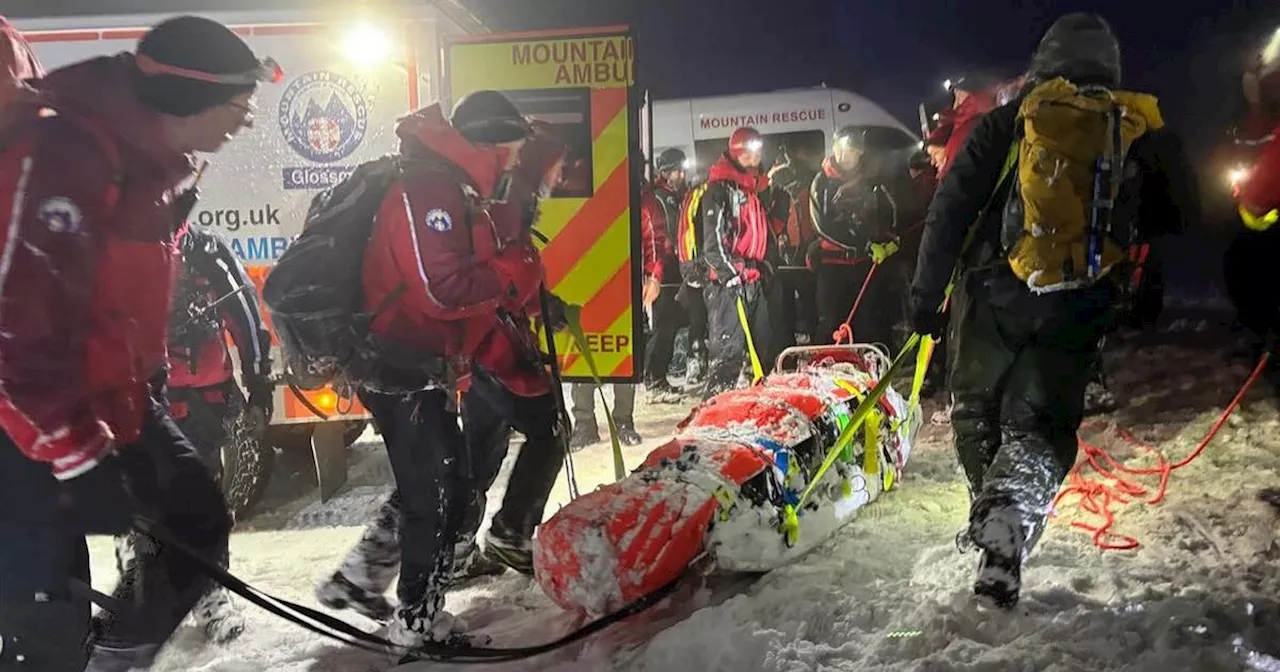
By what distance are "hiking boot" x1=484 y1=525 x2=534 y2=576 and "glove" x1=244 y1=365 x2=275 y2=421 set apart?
90 cm

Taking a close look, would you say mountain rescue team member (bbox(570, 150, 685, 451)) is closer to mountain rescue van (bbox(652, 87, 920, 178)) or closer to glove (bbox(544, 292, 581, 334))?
glove (bbox(544, 292, 581, 334))

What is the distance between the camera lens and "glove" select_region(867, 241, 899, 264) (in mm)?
5450

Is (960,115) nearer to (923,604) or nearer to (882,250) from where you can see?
(923,604)

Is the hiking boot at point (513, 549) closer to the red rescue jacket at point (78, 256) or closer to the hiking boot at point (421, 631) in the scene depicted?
the hiking boot at point (421, 631)

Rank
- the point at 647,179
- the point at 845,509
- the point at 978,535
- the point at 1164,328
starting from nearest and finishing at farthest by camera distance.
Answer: the point at 978,535
the point at 845,509
the point at 647,179
the point at 1164,328

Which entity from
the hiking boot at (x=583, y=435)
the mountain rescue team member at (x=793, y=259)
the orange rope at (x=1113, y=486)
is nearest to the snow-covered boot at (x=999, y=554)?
the orange rope at (x=1113, y=486)

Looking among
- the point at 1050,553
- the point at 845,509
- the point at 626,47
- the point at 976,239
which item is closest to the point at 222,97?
the point at 626,47

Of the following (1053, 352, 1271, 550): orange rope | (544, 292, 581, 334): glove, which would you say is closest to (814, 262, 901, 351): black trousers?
(1053, 352, 1271, 550): orange rope

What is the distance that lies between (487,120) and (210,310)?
1208 mm

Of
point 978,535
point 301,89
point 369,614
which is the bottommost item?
point 369,614

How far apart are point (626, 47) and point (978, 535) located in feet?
6.86

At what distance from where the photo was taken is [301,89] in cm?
346

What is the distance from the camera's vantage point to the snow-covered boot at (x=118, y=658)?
6.57ft

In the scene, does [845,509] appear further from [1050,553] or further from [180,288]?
[180,288]
